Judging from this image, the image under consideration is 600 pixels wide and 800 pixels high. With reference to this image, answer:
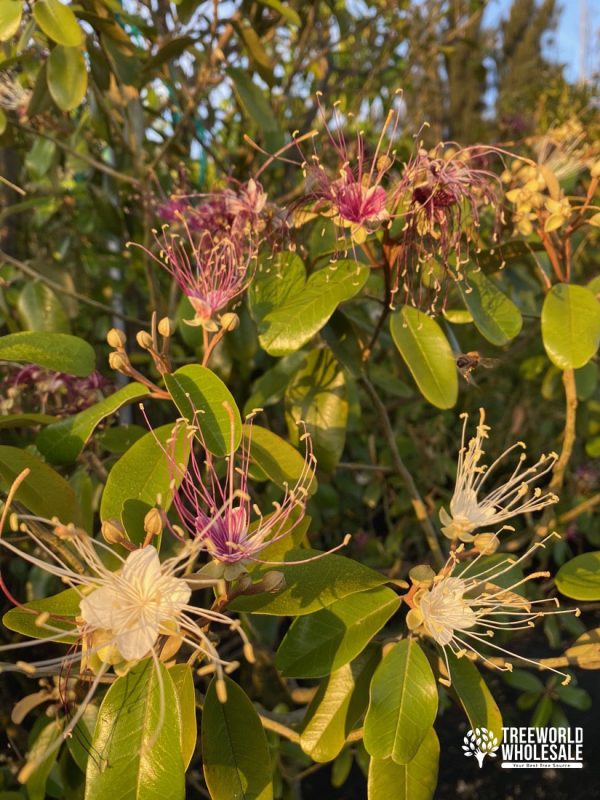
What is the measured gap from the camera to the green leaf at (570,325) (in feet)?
3.38

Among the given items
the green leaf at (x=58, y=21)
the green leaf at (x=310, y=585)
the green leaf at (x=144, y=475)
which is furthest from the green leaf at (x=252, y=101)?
the green leaf at (x=310, y=585)

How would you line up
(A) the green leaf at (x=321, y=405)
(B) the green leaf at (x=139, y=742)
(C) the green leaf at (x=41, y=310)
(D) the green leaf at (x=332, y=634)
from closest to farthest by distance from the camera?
1. (B) the green leaf at (x=139, y=742)
2. (D) the green leaf at (x=332, y=634)
3. (A) the green leaf at (x=321, y=405)
4. (C) the green leaf at (x=41, y=310)

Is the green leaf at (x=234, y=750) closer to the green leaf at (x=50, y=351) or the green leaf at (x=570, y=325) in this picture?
the green leaf at (x=50, y=351)

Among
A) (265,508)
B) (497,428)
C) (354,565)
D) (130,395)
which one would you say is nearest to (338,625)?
(354,565)

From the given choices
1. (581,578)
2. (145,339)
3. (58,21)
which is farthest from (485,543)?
(58,21)

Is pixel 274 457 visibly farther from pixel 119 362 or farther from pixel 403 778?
pixel 403 778

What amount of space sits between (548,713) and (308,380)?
1.08 m

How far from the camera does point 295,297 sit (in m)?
1.03

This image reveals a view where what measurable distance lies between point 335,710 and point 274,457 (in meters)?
0.35

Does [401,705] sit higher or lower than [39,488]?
lower

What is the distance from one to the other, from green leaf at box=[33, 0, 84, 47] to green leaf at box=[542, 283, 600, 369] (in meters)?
0.89

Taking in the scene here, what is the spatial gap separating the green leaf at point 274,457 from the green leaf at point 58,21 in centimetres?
71

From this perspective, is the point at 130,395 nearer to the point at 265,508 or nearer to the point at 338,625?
the point at 338,625

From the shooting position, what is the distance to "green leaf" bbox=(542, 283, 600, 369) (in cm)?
103
